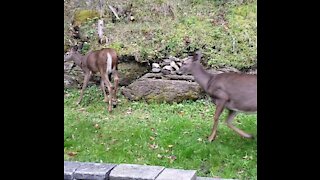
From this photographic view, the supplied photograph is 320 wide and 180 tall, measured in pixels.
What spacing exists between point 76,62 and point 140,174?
3.82 metres

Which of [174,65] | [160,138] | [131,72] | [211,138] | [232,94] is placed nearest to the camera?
[232,94]

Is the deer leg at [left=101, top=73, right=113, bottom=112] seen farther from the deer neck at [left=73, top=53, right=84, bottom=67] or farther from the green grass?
the deer neck at [left=73, top=53, right=84, bottom=67]

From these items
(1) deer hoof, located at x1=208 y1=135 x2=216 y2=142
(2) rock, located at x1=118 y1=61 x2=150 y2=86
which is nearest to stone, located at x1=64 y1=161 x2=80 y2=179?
(1) deer hoof, located at x1=208 y1=135 x2=216 y2=142

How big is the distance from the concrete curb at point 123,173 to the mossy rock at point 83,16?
16.5 ft

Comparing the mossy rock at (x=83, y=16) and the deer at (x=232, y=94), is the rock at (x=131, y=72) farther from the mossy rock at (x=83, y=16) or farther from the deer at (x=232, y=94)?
the deer at (x=232, y=94)

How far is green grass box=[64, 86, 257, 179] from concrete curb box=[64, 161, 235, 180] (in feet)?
3.44

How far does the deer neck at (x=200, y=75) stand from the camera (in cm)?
486

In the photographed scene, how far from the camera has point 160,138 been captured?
477 centimetres

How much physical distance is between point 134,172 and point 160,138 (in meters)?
1.81

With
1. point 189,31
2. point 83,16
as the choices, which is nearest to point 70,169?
point 189,31

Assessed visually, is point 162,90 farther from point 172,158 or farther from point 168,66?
point 172,158

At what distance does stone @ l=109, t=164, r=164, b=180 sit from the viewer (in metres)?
2.88
